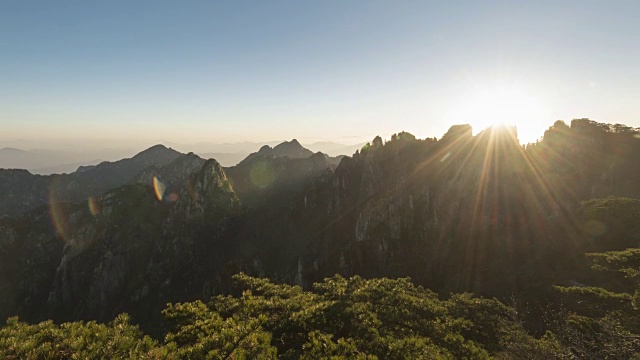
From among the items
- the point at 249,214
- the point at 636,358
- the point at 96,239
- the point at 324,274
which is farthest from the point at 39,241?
the point at 636,358

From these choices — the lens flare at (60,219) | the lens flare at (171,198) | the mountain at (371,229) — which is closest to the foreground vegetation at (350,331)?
the mountain at (371,229)

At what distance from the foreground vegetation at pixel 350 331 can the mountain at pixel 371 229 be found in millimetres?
34064

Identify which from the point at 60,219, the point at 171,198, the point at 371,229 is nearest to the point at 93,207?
the point at 60,219

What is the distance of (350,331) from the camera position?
3556cm

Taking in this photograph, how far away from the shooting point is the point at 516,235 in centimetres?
9875

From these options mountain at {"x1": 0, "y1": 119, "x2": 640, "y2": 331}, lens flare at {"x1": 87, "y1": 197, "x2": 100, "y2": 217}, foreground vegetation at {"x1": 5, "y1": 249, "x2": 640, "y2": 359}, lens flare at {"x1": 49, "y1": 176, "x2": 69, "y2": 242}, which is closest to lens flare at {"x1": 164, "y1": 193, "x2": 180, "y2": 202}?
mountain at {"x1": 0, "y1": 119, "x2": 640, "y2": 331}

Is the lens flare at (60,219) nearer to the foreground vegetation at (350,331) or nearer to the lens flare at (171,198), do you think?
the lens flare at (171,198)

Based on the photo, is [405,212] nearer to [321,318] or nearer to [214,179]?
[321,318]

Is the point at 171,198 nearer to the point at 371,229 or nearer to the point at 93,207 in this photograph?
the point at 93,207

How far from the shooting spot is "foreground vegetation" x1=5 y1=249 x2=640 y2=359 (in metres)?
20.0

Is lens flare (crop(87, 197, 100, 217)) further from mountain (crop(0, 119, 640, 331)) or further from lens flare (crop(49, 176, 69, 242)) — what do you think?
lens flare (crop(49, 176, 69, 242))

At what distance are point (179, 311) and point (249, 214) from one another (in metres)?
153

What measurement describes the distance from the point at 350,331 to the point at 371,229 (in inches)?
3667

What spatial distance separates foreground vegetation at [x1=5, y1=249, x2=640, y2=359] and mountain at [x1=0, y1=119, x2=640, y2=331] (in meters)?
34.1
